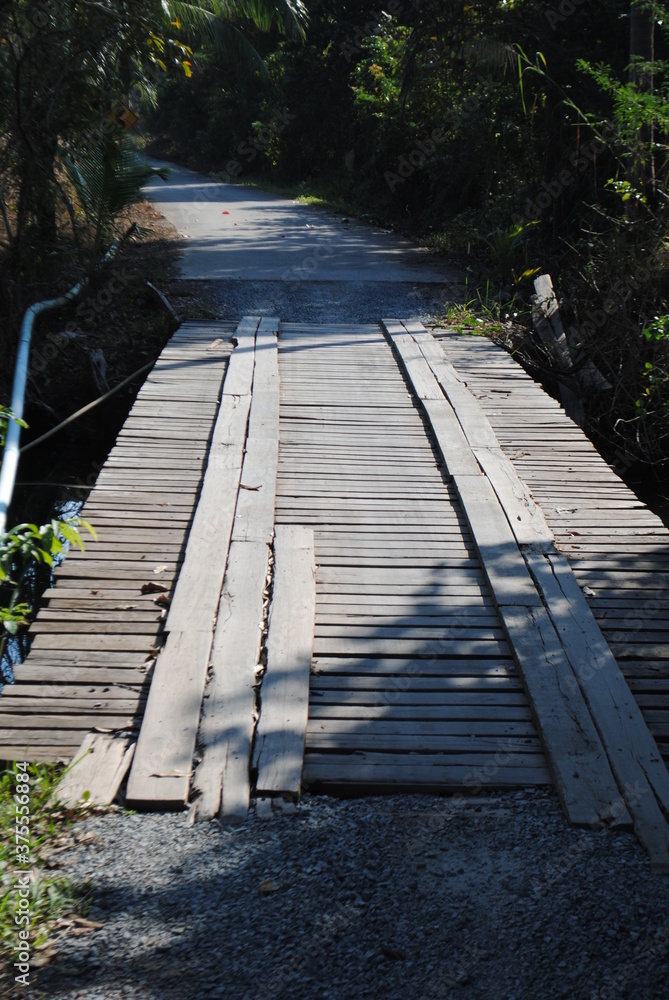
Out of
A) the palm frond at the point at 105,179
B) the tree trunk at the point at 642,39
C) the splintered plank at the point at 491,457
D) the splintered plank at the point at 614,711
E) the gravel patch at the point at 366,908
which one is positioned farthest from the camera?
the palm frond at the point at 105,179

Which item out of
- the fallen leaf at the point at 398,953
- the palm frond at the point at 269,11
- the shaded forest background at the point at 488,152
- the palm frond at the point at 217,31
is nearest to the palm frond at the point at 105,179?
the shaded forest background at the point at 488,152

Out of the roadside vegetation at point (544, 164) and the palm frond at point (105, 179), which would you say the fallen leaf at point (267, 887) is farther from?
the palm frond at point (105, 179)

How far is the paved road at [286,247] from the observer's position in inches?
367

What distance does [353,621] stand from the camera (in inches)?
132

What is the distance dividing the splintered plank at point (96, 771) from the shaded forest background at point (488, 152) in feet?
14.6

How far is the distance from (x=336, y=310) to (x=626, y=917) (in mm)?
6908

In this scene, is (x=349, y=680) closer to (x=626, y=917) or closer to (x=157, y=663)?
(x=157, y=663)

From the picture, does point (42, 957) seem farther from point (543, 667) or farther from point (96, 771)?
point (543, 667)

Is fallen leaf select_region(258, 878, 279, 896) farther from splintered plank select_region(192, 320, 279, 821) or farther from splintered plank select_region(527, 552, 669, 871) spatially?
splintered plank select_region(527, 552, 669, 871)

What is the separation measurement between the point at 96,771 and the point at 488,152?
34.0 feet

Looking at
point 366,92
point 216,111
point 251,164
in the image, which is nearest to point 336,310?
point 366,92

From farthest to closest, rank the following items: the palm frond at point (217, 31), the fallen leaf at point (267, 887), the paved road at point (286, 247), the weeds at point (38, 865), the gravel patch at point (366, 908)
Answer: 1. the palm frond at point (217, 31)
2. the paved road at point (286, 247)
3. the fallen leaf at point (267, 887)
4. the weeds at point (38, 865)
5. the gravel patch at point (366, 908)

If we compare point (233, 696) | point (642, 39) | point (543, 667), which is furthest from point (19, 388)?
point (642, 39)

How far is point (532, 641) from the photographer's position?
3186 millimetres
